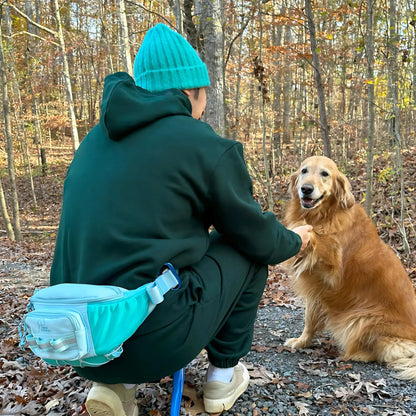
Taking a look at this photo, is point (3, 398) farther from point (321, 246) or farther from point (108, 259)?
point (321, 246)

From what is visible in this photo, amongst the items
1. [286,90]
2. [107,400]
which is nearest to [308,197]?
[107,400]

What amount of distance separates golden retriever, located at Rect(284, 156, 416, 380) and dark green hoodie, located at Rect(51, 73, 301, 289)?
64.9 inches

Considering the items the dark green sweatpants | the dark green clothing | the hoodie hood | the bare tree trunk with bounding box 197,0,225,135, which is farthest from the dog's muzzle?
the bare tree trunk with bounding box 197,0,225,135

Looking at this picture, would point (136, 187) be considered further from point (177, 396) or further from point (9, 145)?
point (9, 145)

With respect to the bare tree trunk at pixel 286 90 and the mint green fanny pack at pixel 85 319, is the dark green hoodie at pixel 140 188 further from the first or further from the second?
the bare tree trunk at pixel 286 90

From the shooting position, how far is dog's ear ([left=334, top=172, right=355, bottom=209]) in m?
3.42

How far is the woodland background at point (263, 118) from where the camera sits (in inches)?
207

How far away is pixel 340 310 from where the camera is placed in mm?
3408

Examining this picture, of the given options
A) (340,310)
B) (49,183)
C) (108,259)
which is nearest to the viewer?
(108,259)

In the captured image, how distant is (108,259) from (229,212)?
1.97 feet

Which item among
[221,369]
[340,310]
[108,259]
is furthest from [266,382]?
[108,259]

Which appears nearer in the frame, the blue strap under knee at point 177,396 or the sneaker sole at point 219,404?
the blue strap under knee at point 177,396

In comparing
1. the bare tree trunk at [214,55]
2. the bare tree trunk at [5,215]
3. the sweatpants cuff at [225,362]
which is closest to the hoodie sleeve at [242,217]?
the sweatpants cuff at [225,362]

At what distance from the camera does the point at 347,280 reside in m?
3.35
